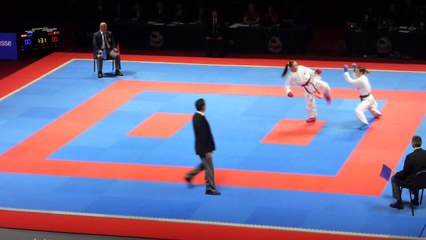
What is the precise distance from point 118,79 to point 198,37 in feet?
15.7

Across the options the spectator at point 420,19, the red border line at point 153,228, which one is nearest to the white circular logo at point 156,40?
the spectator at point 420,19

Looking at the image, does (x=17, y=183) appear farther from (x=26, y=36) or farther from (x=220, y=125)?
(x=26, y=36)

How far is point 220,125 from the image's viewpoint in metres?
20.1

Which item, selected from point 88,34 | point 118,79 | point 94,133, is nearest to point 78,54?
point 88,34

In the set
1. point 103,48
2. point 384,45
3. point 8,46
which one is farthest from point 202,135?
point 8,46

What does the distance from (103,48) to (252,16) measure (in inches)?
236

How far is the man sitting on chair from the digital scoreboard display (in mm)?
4360

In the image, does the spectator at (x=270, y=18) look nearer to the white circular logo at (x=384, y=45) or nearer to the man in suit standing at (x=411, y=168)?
the white circular logo at (x=384, y=45)

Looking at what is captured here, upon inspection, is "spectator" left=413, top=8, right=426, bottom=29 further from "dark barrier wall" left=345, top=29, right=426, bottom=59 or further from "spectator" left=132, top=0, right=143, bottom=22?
"spectator" left=132, top=0, right=143, bottom=22

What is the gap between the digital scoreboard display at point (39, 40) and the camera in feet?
92.8

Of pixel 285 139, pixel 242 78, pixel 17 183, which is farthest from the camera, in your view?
pixel 242 78

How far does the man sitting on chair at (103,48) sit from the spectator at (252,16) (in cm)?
548

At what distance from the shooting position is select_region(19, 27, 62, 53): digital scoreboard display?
2828 centimetres

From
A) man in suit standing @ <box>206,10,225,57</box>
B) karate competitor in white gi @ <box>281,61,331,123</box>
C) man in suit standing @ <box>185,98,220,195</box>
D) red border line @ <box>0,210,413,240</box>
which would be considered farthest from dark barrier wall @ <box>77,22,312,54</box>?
red border line @ <box>0,210,413,240</box>
